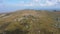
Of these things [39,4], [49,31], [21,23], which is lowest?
[49,31]

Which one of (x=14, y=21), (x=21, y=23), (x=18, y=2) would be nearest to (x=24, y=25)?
(x=21, y=23)

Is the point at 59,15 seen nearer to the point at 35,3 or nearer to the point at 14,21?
the point at 35,3

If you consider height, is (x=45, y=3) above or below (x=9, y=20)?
above

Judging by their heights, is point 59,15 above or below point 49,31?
above

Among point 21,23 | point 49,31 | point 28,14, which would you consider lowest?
point 49,31

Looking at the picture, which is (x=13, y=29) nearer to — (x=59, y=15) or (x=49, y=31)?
(x=49, y=31)

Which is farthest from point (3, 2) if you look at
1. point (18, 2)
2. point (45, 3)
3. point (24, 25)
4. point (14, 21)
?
point (45, 3)
